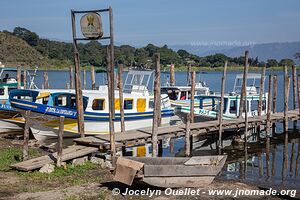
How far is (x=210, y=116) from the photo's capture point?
27125 millimetres

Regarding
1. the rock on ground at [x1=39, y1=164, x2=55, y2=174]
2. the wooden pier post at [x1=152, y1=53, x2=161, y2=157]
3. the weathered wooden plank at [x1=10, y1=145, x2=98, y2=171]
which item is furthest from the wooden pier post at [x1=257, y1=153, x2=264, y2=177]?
the rock on ground at [x1=39, y1=164, x2=55, y2=174]

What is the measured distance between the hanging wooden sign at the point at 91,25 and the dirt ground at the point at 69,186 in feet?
15.5

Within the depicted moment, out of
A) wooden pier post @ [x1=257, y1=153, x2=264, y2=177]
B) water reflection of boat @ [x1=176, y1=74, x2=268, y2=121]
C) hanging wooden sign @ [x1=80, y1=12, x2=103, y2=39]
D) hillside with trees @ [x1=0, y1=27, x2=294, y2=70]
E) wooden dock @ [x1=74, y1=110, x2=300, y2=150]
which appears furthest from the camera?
hillside with trees @ [x1=0, y1=27, x2=294, y2=70]

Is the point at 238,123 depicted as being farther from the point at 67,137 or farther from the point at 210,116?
the point at 67,137

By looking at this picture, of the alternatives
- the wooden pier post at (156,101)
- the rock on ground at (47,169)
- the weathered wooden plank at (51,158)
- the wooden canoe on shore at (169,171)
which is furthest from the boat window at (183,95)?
the rock on ground at (47,169)

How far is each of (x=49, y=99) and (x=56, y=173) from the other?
9.62m

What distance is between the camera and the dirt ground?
40.7ft

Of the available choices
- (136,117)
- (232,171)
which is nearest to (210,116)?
(136,117)

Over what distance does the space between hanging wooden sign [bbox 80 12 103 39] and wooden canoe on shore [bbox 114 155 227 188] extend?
16.5ft

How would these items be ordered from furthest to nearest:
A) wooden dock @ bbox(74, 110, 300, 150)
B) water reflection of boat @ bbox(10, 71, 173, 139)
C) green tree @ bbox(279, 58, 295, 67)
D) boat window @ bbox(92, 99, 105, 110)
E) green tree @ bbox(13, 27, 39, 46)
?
green tree @ bbox(13, 27, 39, 46), green tree @ bbox(279, 58, 295, 67), boat window @ bbox(92, 99, 105, 110), water reflection of boat @ bbox(10, 71, 173, 139), wooden dock @ bbox(74, 110, 300, 150)

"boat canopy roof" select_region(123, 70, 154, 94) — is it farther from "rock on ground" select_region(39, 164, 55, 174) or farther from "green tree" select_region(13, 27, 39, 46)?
"green tree" select_region(13, 27, 39, 46)

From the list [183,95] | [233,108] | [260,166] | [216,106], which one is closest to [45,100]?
[183,95]

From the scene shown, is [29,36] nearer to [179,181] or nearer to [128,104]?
[128,104]

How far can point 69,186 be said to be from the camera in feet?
43.6
